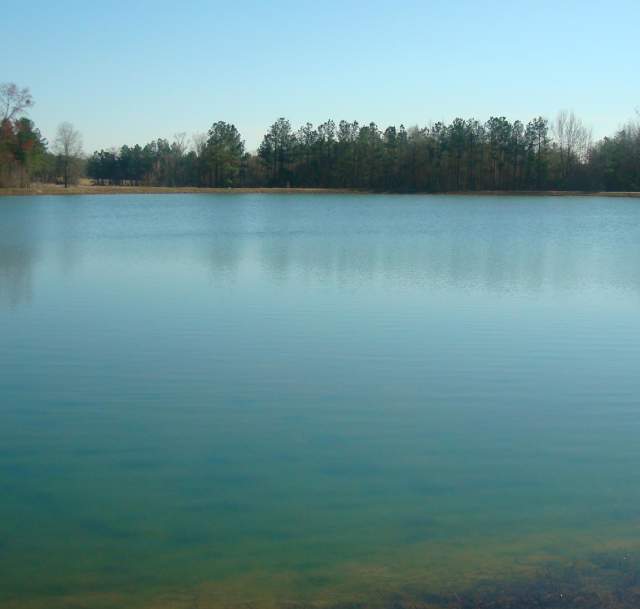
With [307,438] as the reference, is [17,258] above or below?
above

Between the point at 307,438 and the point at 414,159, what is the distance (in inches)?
3359

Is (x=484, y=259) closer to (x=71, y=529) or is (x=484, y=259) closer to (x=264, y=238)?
(x=264, y=238)

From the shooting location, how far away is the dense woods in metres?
85.4

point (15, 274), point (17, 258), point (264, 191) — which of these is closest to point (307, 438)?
point (15, 274)

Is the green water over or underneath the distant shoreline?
underneath

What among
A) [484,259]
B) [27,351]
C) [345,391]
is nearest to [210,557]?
[345,391]

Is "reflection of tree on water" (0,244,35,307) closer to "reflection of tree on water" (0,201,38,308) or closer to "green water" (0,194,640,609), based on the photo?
"reflection of tree on water" (0,201,38,308)

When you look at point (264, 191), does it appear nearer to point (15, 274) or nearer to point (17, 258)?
point (17, 258)

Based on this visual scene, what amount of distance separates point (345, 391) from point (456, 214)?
38.1 meters

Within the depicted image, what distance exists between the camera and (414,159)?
295 ft

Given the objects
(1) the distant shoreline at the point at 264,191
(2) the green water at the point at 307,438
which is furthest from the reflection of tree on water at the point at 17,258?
(1) the distant shoreline at the point at 264,191

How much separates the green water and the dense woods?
73919mm

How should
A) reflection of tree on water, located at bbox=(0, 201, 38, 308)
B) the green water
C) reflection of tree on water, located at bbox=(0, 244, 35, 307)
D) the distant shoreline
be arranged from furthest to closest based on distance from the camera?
the distant shoreline → reflection of tree on water, located at bbox=(0, 201, 38, 308) → reflection of tree on water, located at bbox=(0, 244, 35, 307) → the green water

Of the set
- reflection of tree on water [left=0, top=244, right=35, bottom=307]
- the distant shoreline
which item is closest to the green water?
reflection of tree on water [left=0, top=244, right=35, bottom=307]
